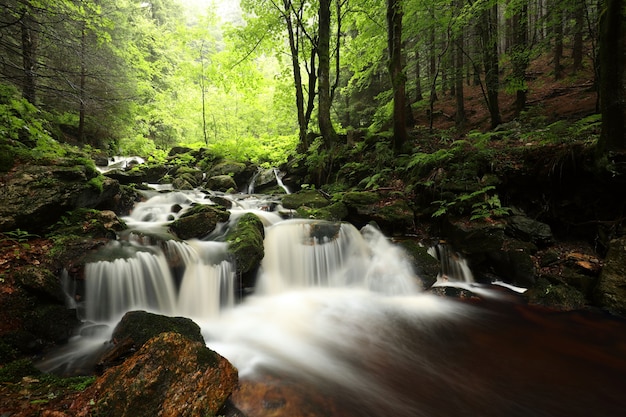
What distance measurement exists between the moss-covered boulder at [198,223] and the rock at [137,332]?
286 centimetres

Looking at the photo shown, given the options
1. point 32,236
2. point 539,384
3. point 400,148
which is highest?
point 400,148

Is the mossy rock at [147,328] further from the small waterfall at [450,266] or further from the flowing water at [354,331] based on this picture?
the small waterfall at [450,266]

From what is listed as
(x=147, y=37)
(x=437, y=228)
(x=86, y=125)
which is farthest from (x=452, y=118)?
(x=147, y=37)

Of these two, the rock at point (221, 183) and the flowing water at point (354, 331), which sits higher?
the rock at point (221, 183)

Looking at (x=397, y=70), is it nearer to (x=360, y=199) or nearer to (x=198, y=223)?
(x=360, y=199)

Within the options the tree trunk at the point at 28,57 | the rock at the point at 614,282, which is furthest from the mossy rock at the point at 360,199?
the tree trunk at the point at 28,57

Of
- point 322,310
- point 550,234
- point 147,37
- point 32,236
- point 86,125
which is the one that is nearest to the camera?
point 32,236

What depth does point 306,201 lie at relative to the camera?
9.20m

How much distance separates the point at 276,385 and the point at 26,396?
2.17 m

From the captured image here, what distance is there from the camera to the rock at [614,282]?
14.7ft

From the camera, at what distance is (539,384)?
3.16 meters

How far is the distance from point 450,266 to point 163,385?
19.8ft

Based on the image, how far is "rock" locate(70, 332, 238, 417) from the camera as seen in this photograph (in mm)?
2141

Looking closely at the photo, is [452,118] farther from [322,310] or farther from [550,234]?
[322,310]
